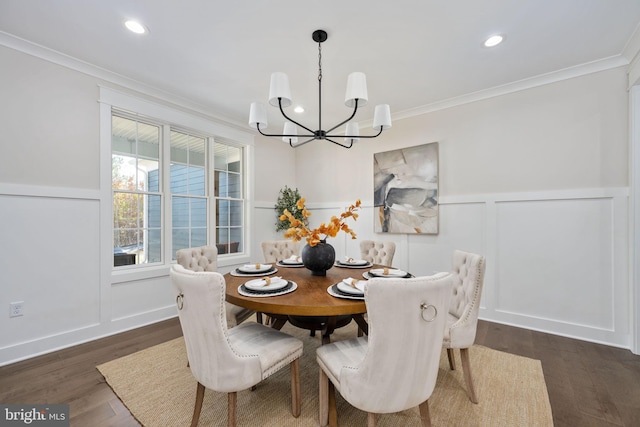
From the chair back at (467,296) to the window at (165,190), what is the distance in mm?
3197

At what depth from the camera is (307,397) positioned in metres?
1.85

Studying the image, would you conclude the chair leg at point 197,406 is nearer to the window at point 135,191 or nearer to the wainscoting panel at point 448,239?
the window at point 135,191

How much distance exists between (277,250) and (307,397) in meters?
1.74

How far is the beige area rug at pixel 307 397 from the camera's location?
5.35 feet

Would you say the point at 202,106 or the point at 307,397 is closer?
the point at 307,397

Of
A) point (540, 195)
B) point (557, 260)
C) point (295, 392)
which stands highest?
point (540, 195)

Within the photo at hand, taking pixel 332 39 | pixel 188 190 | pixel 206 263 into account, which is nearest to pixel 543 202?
pixel 332 39

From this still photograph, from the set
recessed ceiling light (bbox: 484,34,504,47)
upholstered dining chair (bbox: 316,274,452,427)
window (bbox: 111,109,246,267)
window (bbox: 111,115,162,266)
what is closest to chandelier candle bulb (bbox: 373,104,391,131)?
recessed ceiling light (bbox: 484,34,504,47)

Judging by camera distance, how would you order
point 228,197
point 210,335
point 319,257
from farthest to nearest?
point 228,197, point 319,257, point 210,335

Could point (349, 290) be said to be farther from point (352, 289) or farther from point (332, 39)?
point (332, 39)

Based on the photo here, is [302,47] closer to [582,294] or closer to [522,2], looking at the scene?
[522,2]

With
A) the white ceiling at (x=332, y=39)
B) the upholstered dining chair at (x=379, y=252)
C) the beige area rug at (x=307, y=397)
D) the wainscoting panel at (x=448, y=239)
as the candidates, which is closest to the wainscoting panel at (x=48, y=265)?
the beige area rug at (x=307, y=397)

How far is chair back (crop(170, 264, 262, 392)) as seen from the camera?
131cm

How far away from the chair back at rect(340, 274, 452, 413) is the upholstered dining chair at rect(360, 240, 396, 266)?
1826 mm
